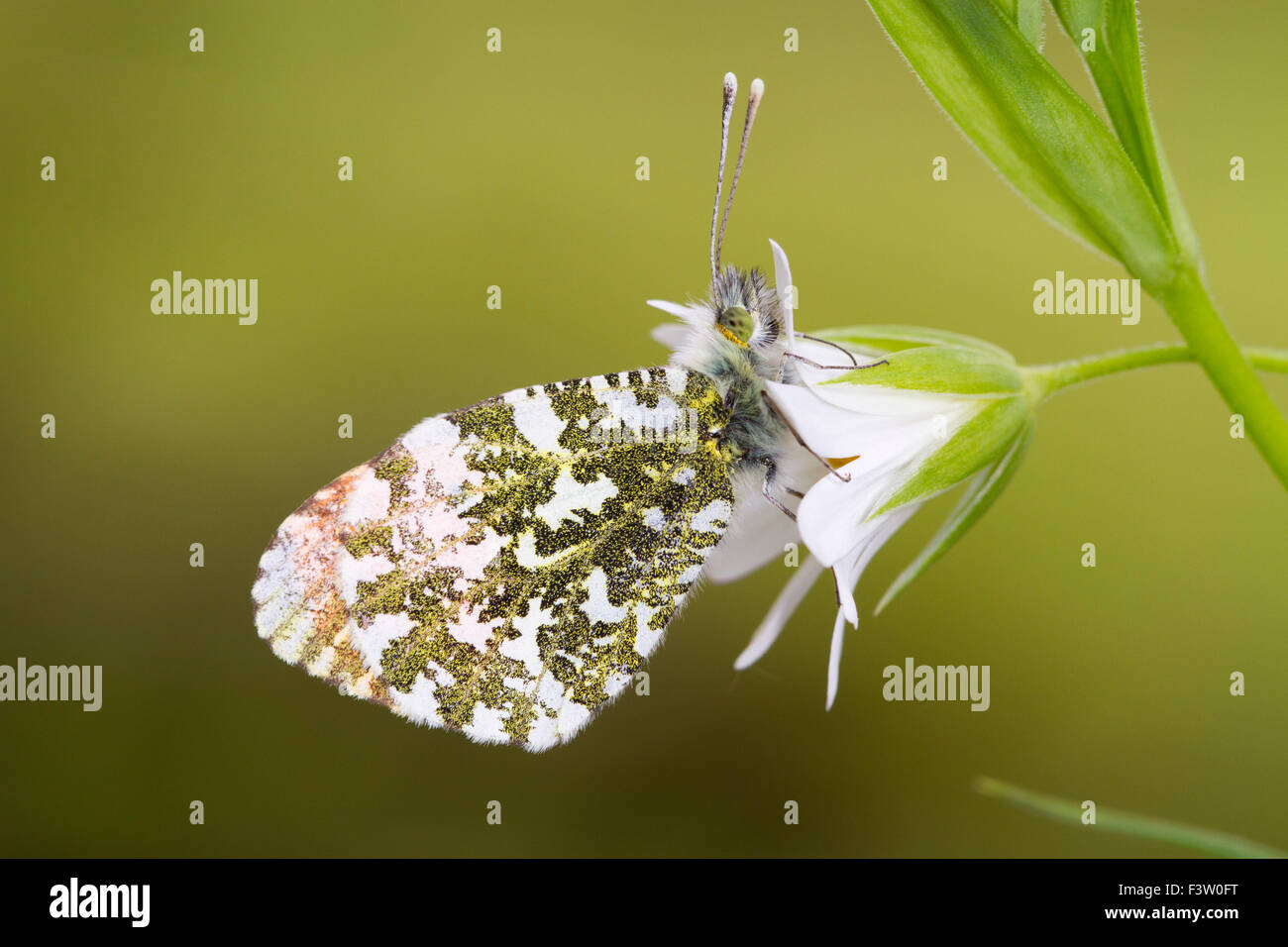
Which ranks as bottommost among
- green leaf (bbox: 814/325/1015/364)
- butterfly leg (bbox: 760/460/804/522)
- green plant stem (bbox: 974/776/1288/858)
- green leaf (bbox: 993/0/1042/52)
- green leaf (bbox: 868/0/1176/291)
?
green plant stem (bbox: 974/776/1288/858)

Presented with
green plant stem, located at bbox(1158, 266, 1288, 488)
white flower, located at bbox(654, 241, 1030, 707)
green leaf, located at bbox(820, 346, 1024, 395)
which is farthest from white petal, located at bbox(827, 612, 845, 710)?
green plant stem, located at bbox(1158, 266, 1288, 488)

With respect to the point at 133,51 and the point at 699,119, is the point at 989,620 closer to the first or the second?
the point at 699,119

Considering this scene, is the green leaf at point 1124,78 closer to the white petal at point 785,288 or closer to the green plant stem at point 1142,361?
the green plant stem at point 1142,361

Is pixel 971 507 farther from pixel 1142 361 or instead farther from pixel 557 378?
pixel 557 378

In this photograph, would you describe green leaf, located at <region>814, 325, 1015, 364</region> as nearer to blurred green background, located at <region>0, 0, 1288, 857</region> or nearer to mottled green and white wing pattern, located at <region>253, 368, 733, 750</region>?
mottled green and white wing pattern, located at <region>253, 368, 733, 750</region>

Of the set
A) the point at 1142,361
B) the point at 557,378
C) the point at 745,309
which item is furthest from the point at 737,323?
the point at 557,378

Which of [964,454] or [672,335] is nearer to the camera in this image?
[964,454]
